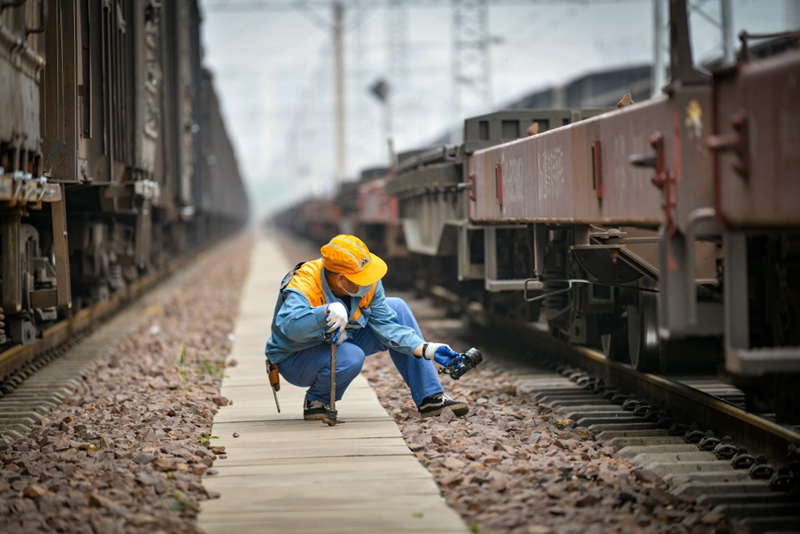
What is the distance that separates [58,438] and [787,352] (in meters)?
4.16

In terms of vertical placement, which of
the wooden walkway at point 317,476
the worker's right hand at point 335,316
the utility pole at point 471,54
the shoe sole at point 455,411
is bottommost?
the wooden walkway at point 317,476

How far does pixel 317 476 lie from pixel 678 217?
2.05m

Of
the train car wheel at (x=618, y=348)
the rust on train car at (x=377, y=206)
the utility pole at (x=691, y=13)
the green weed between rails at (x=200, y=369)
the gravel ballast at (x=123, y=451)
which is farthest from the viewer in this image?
the utility pole at (x=691, y=13)

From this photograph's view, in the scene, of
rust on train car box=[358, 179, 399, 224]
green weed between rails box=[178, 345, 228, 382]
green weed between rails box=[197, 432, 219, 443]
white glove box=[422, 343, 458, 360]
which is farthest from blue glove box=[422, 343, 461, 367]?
rust on train car box=[358, 179, 399, 224]

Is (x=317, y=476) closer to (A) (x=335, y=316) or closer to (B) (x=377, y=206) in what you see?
(A) (x=335, y=316)

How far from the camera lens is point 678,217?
443cm

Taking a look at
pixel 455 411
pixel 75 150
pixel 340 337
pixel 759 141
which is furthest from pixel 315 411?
pixel 759 141

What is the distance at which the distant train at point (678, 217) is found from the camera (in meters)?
3.96

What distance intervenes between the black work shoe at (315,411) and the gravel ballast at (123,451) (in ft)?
2.02

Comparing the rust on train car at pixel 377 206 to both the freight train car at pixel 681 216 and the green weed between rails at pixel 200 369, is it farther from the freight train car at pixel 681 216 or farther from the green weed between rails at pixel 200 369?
the freight train car at pixel 681 216

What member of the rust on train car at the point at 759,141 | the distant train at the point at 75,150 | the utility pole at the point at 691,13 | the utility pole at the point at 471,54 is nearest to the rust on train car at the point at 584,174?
the rust on train car at the point at 759,141

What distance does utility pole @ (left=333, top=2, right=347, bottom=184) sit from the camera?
34.5 metres

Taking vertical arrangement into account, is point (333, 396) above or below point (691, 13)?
below

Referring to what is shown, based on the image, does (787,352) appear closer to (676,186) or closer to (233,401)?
(676,186)
